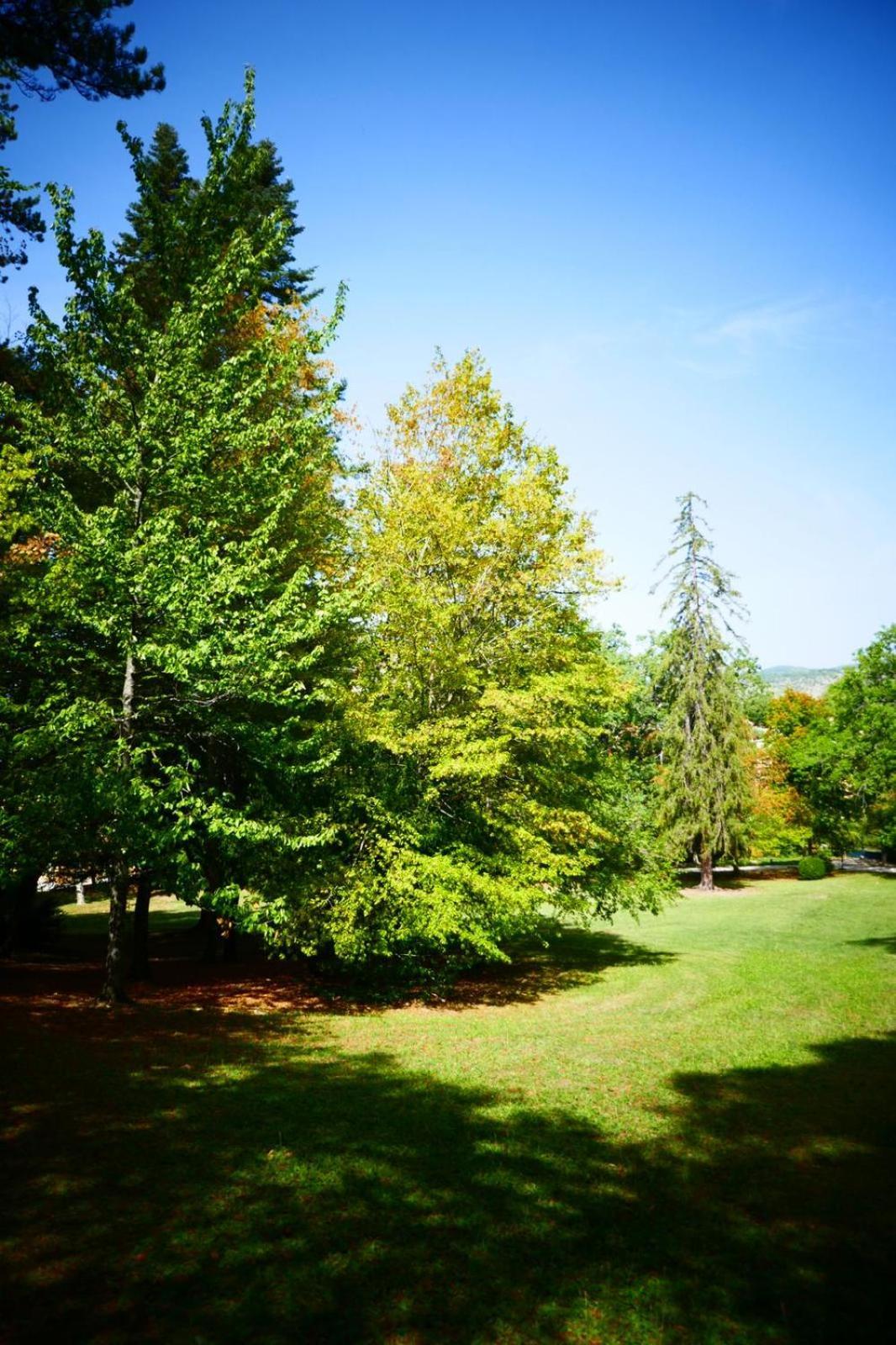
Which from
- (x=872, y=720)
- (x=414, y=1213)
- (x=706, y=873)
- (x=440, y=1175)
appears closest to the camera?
(x=414, y=1213)

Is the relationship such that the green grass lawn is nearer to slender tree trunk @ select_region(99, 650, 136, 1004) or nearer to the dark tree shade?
slender tree trunk @ select_region(99, 650, 136, 1004)

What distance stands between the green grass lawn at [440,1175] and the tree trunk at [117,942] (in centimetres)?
48

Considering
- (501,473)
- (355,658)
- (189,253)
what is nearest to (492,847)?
(355,658)

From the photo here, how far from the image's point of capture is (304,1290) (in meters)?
4.33

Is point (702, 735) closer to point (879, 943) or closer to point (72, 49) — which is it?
point (879, 943)

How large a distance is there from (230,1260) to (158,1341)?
0.78 m

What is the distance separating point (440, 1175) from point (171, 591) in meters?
7.73

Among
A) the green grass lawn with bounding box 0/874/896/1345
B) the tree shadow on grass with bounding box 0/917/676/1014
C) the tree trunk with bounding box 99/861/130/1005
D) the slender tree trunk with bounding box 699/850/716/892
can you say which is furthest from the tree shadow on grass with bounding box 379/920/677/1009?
the slender tree trunk with bounding box 699/850/716/892

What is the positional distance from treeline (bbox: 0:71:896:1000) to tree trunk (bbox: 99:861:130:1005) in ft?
0.16

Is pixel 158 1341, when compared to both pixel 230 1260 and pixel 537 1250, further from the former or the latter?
pixel 537 1250

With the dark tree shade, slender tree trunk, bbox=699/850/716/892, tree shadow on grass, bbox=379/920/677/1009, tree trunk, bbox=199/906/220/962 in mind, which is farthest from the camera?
slender tree trunk, bbox=699/850/716/892

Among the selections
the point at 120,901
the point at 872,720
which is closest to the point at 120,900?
the point at 120,901

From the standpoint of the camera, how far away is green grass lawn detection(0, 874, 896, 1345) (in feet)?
13.9

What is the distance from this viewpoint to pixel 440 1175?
5.98 m
